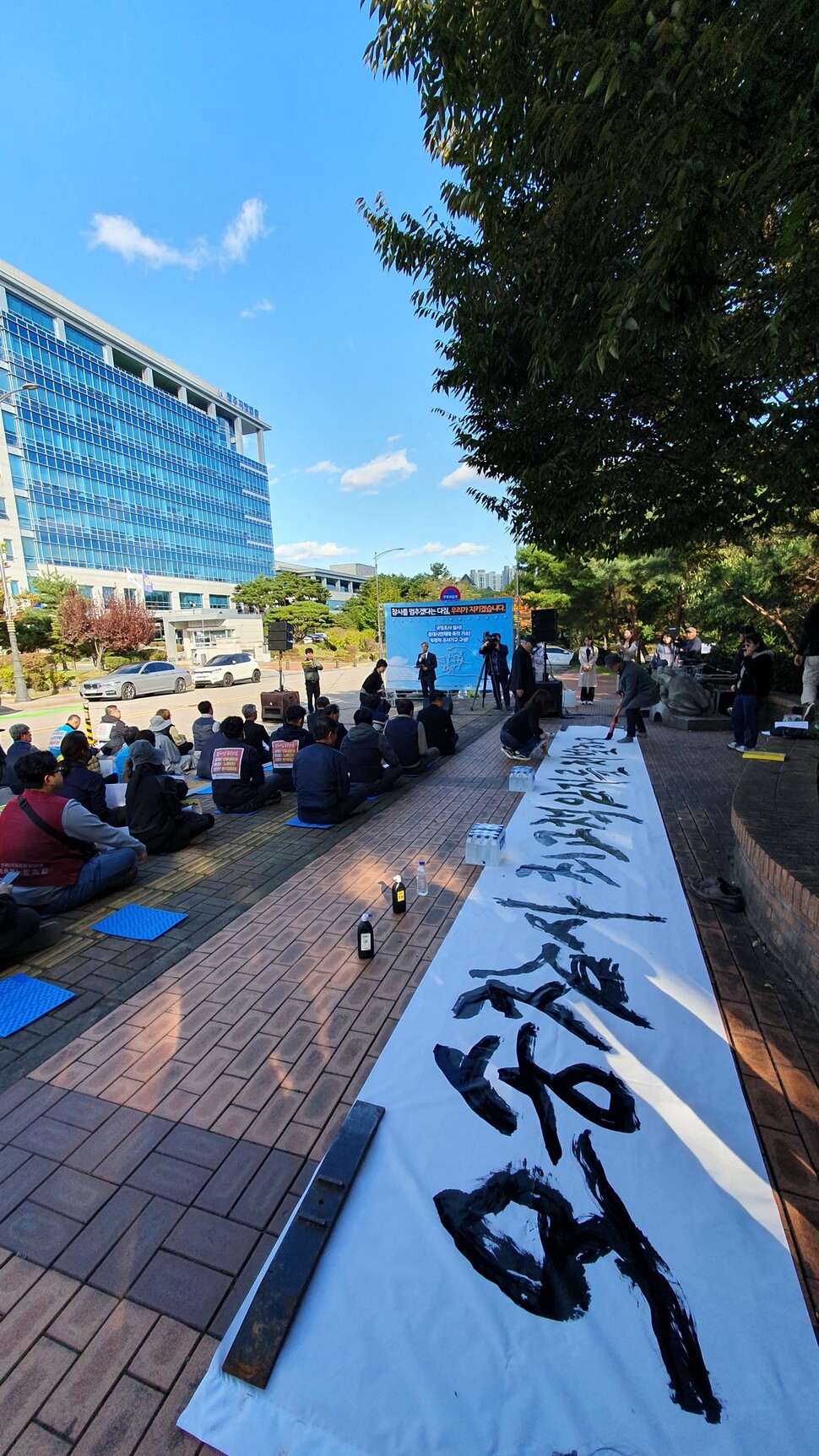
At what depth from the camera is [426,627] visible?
1727 centimetres

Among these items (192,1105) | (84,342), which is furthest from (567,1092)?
(84,342)

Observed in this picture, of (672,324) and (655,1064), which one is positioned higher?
(672,324)

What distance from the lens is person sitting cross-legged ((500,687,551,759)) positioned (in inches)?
340

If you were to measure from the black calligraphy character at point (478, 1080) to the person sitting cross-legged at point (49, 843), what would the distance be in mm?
3178

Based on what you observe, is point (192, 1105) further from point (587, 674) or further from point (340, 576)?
point (340, 576)

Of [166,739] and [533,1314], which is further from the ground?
[166,739]

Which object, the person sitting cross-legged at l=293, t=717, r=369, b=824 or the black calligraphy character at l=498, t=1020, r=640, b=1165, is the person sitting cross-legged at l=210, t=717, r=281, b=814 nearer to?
the person sitting cross-legged at l=293, t=717, r=369, b=824

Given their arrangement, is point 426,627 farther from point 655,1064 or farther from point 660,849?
point 655,1064

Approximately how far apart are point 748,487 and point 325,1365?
7.20 metres

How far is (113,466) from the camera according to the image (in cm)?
6134

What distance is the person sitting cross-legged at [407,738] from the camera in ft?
28.2

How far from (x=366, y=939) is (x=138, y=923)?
188cm

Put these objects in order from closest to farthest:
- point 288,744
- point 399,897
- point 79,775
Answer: point 399,897 → point 79,775 → point 288,744

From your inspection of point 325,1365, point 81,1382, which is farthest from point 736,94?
point 81,1382
